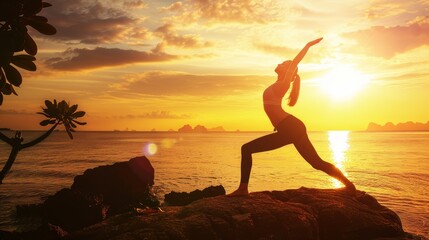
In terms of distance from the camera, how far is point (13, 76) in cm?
549

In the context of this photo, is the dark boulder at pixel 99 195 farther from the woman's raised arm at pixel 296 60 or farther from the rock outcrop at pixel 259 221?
the woman's raised arm at pixel 296 60

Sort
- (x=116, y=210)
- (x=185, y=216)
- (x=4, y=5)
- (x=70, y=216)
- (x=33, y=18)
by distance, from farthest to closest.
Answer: (x=116, y=210), (x=70, y=216), (x=185, y=216), (x=33, y=18), (x=4, y=5)

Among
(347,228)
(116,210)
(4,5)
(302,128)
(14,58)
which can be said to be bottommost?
(116,210)

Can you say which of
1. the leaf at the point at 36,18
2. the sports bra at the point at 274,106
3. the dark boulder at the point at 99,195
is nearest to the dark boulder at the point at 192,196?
the dark boulder at the point at 99,195

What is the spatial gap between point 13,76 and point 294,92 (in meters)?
5.55

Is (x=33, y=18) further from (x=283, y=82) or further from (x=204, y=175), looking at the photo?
(x=204, y=175)

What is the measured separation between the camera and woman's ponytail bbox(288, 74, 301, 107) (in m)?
7.55

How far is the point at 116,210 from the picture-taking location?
22.7 metres

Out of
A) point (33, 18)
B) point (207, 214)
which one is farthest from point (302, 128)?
point (33, 18)

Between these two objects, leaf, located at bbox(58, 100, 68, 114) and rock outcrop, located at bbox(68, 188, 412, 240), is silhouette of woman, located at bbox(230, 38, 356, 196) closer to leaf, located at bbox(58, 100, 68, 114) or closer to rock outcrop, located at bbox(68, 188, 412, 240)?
rock outcrop, located at bbox(68, 188, 412, 240)

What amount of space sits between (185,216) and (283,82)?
3.48 m

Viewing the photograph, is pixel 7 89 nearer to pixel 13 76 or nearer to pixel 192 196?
pixel 13 76

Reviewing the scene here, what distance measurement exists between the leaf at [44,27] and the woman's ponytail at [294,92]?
4.96 metres

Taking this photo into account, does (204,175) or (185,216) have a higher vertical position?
(185,216)
